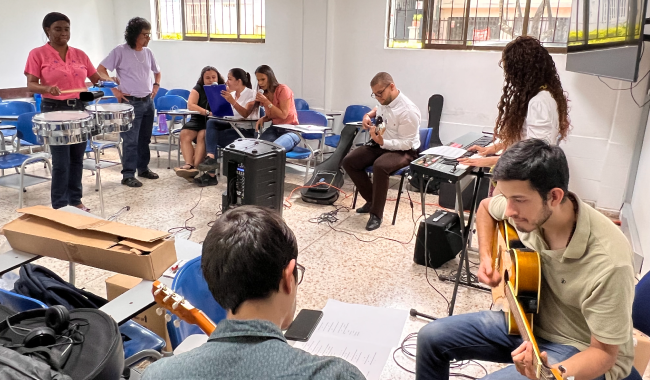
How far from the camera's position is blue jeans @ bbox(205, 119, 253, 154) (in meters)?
5.07

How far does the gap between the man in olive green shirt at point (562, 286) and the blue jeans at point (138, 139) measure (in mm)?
4102

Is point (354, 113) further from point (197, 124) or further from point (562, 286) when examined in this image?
point (562, 286)

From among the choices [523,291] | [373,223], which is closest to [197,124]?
[373,223]

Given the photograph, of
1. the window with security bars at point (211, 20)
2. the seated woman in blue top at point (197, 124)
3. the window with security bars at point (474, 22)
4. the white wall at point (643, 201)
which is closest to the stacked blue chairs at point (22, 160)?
the seated woman in blue top at point (197, 124)

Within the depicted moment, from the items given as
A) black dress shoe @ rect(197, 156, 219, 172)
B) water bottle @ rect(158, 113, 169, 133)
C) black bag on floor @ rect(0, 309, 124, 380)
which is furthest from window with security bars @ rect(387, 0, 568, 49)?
black bag on floor @ rect(0, 309, 124, 380)

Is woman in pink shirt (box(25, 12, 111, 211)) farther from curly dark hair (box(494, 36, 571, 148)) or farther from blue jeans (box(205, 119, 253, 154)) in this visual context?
curly dark hair (box(494, 36, 571, 148))

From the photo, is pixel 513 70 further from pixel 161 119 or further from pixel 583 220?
pixel 161 119

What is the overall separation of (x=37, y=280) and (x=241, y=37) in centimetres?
541

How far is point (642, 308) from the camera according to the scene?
5.31 feet

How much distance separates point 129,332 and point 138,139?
3707 mm

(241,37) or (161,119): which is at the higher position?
(241,37)

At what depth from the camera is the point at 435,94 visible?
17.3ft

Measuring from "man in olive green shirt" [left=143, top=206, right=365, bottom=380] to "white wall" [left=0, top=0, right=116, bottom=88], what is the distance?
663 cm

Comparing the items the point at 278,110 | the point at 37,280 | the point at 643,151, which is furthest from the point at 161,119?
the point at 643,151
